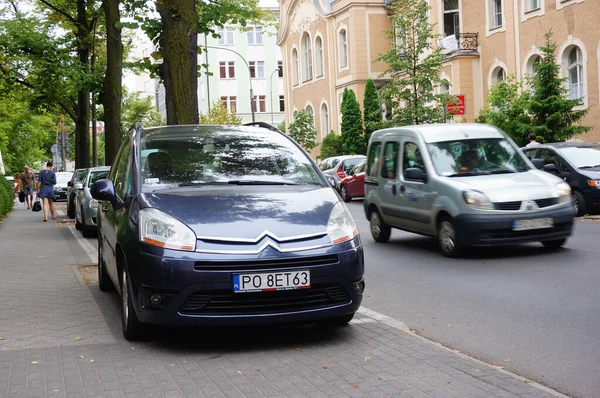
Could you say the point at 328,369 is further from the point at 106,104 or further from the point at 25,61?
the point at 25,61

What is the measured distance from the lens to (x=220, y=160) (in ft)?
23.7

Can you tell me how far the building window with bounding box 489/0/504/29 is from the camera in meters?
35.3

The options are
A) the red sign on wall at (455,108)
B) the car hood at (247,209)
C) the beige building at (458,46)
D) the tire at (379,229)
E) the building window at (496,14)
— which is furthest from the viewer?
the building window at (496,14)

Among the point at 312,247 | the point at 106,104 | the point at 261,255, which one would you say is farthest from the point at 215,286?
the point at 106,104

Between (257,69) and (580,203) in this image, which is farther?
(257,69)

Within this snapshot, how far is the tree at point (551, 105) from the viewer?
2291 centimetres

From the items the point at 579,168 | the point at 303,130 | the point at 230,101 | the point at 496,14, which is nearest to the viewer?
the point at 579,168

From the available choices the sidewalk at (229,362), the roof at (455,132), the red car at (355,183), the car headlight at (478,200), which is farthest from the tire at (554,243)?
the red car at (355,183)

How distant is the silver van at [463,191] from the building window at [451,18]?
2730cm

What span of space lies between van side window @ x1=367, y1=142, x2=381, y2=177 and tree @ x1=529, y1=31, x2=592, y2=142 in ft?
33.6

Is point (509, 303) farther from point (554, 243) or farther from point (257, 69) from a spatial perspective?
point (257, 69)

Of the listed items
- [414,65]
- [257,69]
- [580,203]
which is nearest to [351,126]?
[414,65]

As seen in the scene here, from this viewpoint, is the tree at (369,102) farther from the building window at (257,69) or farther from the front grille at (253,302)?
the building window at (257,69)

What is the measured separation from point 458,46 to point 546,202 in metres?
26.8
